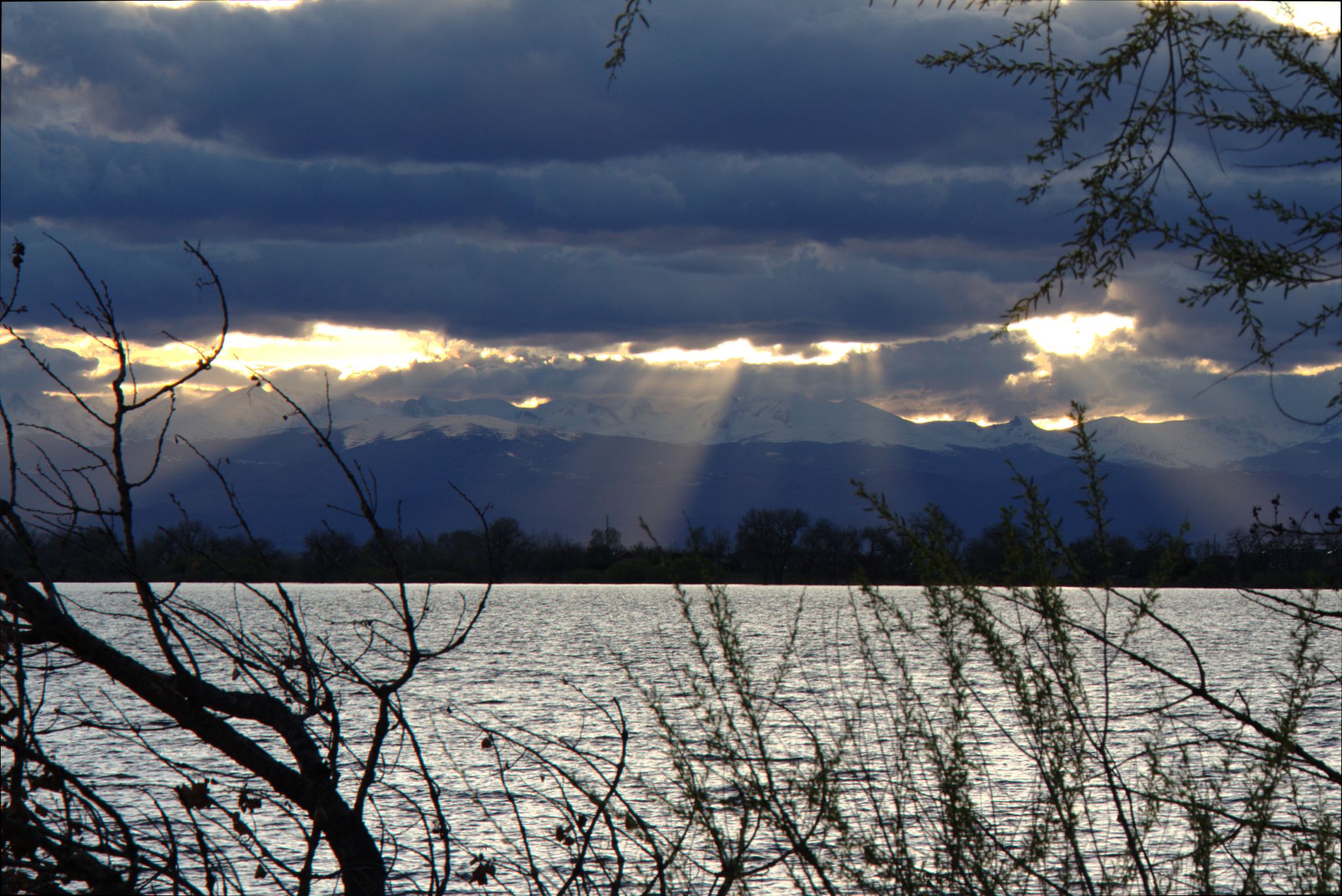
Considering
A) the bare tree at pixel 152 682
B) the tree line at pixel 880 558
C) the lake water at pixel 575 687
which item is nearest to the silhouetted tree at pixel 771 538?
the lake water at pixel 575 687

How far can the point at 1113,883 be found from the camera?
5.58 meters

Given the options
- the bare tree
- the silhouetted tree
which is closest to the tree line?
the bare tree

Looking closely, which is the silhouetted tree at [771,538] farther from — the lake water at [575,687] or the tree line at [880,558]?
the tree line at [880,558]

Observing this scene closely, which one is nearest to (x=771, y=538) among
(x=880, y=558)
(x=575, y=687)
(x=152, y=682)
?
(x=880, y=558)

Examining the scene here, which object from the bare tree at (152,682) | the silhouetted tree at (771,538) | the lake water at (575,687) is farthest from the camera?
the silhouetted tree at (771,538)

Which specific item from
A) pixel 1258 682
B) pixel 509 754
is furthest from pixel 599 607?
pixel 509 754

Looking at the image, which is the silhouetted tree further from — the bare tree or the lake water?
the bare tree

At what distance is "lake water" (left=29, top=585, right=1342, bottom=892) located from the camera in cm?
1267

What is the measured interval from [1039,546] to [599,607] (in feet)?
511

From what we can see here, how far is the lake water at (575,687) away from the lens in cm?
1267

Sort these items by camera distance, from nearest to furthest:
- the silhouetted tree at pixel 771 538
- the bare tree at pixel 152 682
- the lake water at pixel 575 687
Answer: the bare tree at pixel 152 682
the lake water at pixel 575 687
the silhouetted tree at pixel 771 538

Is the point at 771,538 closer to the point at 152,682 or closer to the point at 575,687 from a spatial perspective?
the point at 575,687

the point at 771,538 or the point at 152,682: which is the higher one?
the point at 771,538

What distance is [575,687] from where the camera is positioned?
590cm
